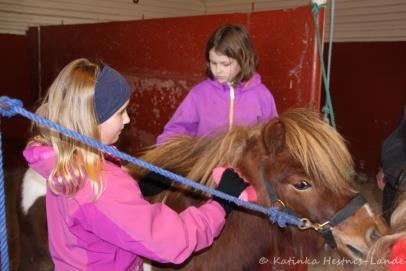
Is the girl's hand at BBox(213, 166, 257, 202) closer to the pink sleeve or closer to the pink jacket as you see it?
the pink jacket

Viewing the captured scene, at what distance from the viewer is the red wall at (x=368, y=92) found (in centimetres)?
448

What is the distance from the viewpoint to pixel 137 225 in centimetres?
88

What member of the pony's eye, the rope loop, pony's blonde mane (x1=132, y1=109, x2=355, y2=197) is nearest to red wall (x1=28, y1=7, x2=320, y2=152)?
the rope loop

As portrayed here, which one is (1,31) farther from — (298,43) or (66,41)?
(298,43)

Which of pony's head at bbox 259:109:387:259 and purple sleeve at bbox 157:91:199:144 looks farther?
purple sleeve at bbox 157:91:199:144

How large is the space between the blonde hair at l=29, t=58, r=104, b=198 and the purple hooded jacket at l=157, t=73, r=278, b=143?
2.86ft

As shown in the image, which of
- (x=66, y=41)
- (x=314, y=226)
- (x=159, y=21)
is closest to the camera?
(x=314, y=226)

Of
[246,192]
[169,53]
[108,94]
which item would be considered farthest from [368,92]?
[108,94]

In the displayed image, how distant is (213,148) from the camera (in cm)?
135

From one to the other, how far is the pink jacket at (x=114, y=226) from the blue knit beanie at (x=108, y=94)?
0.47 ft

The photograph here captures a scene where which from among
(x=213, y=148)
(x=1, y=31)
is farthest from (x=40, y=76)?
(x=213, y=148)

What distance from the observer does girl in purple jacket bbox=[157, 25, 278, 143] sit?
→ 171 centimetres

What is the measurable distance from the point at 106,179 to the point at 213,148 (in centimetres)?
52

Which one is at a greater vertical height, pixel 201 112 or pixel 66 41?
pixel 66 41
